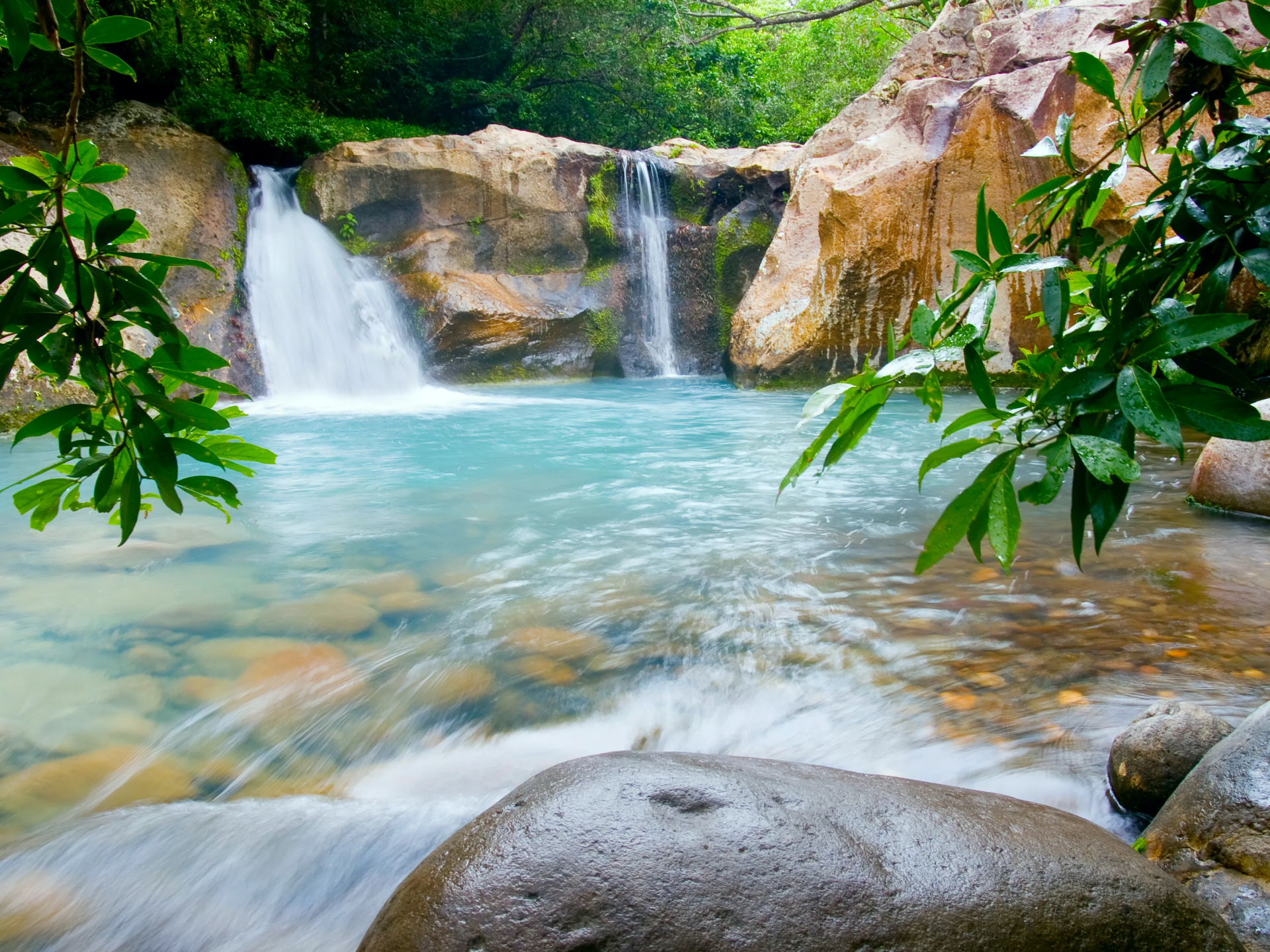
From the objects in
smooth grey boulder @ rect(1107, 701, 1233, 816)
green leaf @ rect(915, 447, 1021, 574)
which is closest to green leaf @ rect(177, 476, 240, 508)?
green leaf @ rect(915, 447, 1021, 574)

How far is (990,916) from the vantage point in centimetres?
129

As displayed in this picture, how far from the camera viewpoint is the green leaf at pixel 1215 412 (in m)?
0.80

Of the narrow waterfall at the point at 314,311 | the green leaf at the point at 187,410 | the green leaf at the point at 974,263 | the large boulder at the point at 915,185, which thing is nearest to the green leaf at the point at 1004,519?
the green leaf at the point at 974,263

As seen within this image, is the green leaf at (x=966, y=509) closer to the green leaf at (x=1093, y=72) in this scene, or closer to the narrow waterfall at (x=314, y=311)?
the green leaf at (x=1093, y=72)

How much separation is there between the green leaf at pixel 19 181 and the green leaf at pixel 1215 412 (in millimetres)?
1202

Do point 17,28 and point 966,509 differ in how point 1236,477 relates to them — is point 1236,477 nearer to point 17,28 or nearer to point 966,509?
point 966,509

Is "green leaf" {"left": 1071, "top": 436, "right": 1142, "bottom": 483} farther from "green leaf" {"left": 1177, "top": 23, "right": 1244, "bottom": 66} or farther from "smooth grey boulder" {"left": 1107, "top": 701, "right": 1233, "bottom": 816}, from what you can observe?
"smooth grey boulder" {"left": 1107, "top": 701, "right": 1233, "bottom": 816}

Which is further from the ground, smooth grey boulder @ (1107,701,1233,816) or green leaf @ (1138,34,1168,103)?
green leaf @ (1138,34,1168,103)

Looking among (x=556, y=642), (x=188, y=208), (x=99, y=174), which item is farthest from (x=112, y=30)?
(x=188, y=208)

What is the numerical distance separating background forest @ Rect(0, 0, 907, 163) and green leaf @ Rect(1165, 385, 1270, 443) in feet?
40.0

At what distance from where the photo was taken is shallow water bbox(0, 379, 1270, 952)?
209 centimetres

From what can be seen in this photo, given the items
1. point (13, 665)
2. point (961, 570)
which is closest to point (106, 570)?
point (13, 665)

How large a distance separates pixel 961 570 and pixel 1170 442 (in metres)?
3.10

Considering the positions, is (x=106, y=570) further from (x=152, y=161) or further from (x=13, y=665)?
(x=152, y=161)
